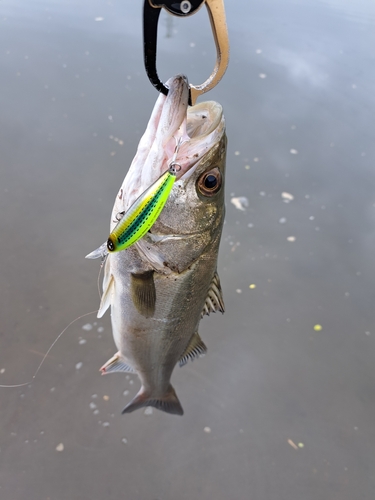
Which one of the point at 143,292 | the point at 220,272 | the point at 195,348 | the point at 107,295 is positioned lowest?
the point at 220,272

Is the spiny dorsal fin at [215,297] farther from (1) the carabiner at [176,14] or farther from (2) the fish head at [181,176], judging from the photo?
(1) the carabiner at [176,14]

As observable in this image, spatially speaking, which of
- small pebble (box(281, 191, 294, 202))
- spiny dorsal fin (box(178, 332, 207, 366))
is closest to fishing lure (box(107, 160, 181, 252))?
spiny dorsal fin (box(178, 332, 207, 366))

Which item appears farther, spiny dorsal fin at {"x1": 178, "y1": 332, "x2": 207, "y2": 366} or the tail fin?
the tail fin

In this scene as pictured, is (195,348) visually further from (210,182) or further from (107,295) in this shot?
(210,182)

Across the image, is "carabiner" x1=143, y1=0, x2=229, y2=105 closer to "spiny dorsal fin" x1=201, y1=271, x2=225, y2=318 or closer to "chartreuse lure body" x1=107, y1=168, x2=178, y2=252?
"chartreuse lure body" x1=107, y1=168, x2=178, y2=252

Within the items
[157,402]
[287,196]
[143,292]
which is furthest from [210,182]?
[287,196]

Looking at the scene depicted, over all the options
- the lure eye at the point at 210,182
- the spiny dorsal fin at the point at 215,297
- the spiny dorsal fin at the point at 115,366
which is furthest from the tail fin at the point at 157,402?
the lure eye at the point at 210,182

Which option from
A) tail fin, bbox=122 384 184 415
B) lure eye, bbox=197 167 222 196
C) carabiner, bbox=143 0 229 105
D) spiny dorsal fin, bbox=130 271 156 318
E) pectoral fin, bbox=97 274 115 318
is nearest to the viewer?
carabiner, bbox=143 0 229 105

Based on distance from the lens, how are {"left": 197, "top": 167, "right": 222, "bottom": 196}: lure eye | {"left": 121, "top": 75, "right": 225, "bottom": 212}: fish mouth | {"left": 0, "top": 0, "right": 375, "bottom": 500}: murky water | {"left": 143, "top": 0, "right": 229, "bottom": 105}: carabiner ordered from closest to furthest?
1. {"left": 143, "top": 0, "right": 229, "bottom": 105}: carabiner
2. {"left": 121, "top": 75, "right": 225, "bottom": 212}: fish mouth
3. {"left": 197, "top": 167, "right": 222, "bottom": 196}: lure eye
4. {"left": 0, "top": 0, "right": 375, "bottom": 500}: murky water
